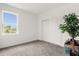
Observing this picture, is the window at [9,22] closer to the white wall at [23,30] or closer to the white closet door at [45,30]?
the white wall at [23,30]

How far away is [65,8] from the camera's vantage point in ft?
11.5

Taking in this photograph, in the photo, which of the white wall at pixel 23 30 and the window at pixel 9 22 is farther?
the window at pixel 9 22

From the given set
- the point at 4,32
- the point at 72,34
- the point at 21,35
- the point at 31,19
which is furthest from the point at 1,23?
the point at 72,34

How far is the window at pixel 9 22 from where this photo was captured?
370 centimetres

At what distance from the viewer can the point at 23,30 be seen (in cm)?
466

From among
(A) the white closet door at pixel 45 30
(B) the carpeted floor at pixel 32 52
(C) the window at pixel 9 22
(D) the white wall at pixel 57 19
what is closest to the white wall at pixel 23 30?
(C) the window at pixel 9 22

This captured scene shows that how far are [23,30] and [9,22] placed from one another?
105 cm

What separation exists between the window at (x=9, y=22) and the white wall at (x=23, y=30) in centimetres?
25

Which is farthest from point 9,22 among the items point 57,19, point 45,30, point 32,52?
point 57,19

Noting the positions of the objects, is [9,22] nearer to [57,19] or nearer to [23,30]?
[23,30]

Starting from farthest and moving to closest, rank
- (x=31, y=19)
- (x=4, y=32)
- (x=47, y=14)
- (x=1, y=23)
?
1. (x=31, y=19)
2. (x=47, y=14)
3. (x=4, y=32)
4. (x=1, y=23)

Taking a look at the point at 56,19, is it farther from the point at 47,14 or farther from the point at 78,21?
the point at 78,21

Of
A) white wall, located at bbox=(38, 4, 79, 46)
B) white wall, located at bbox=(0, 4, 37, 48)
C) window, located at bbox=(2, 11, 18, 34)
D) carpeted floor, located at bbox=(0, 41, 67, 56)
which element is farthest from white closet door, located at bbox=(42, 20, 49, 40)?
window, located at bbox=(2, 11, 18, 34)

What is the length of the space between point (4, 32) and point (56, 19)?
9.89 ft
